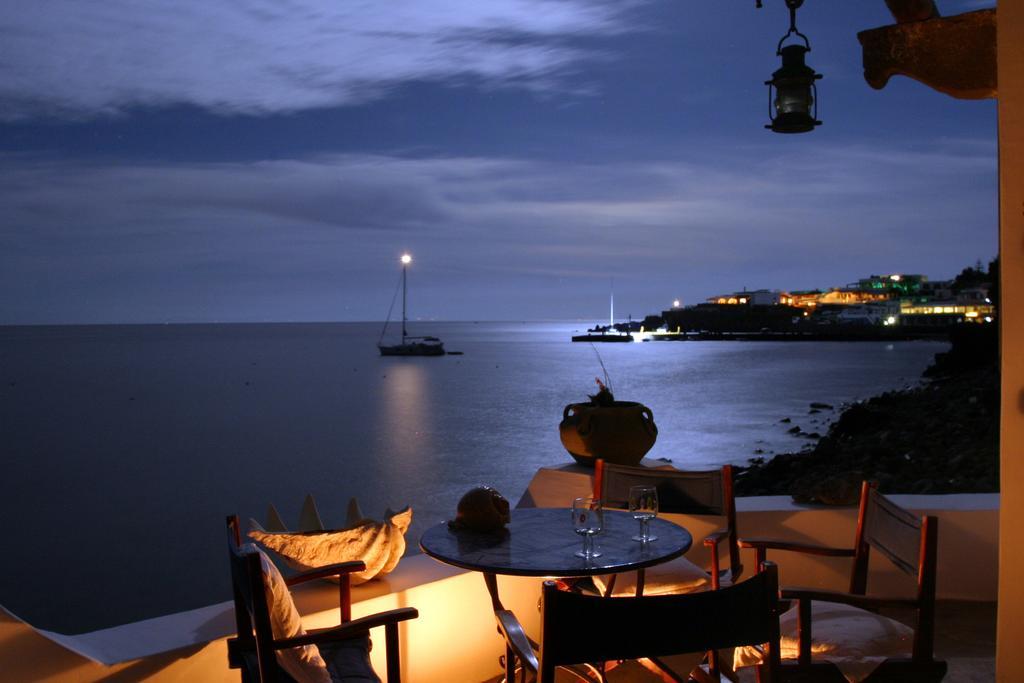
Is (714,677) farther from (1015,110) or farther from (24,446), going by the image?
(24,446)

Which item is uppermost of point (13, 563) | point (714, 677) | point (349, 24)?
point (349, 24)

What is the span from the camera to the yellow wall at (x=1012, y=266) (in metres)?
1.80

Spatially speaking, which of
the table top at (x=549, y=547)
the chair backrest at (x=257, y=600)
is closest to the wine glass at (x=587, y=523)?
the table top at (x=549, y=547)

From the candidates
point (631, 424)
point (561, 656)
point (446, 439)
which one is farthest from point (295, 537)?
point (446, 439)

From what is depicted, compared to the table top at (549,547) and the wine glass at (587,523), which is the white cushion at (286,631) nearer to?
the table top at (549,547)

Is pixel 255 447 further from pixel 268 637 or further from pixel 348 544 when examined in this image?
pixel 268 637

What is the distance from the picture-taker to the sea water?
13.0 m

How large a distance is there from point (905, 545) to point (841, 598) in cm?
37

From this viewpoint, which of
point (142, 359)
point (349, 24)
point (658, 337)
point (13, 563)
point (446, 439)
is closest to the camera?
point (13, 563)

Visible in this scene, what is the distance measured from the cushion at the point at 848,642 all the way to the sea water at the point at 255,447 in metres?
6.11

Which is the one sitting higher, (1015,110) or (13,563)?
(1015,110)

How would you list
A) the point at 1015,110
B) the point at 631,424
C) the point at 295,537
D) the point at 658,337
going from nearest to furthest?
the point at 1015,110 < the point at 295,537 < the point at 631,424 < the point at 658,337

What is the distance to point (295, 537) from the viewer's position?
2574 mm

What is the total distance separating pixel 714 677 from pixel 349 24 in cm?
3505
